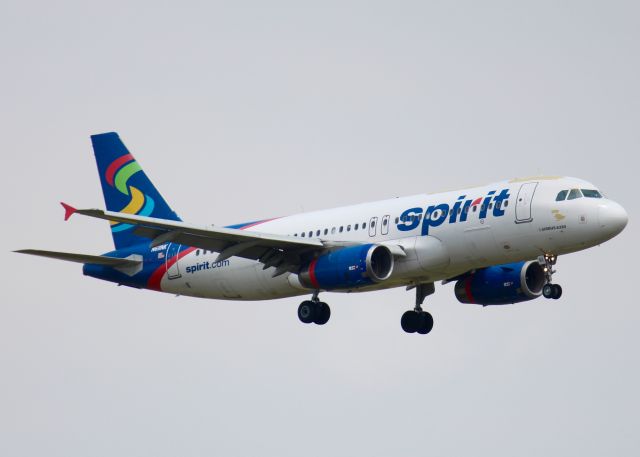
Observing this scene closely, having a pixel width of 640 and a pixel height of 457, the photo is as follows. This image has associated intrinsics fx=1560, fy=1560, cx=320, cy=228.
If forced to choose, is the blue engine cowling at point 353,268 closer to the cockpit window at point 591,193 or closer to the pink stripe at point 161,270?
the cockpit window at point 591,193

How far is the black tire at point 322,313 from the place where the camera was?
57625 millimetres

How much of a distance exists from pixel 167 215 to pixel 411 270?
1348 cm

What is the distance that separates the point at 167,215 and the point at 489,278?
45.3ft

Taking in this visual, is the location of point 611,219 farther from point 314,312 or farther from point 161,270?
point 161,270

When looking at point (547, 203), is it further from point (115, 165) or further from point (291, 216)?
point (115, 165)

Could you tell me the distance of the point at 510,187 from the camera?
5403 cm

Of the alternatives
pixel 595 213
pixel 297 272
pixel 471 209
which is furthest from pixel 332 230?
pixel 595 213

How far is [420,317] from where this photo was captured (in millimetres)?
60969

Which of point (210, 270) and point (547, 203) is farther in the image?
point (210, 270)

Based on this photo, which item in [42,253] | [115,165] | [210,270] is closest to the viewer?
[42,253]

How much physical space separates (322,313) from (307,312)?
0.56 metres

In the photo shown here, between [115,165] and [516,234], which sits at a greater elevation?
[115,165]

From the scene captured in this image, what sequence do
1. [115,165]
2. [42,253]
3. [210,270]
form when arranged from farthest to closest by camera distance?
[115,165] < [210,270] < [42,253]

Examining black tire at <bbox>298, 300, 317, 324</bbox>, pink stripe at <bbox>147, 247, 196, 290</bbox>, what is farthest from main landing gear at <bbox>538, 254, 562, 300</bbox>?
pink stripe at <bbox>147, 247, 196, 290</bbox>
